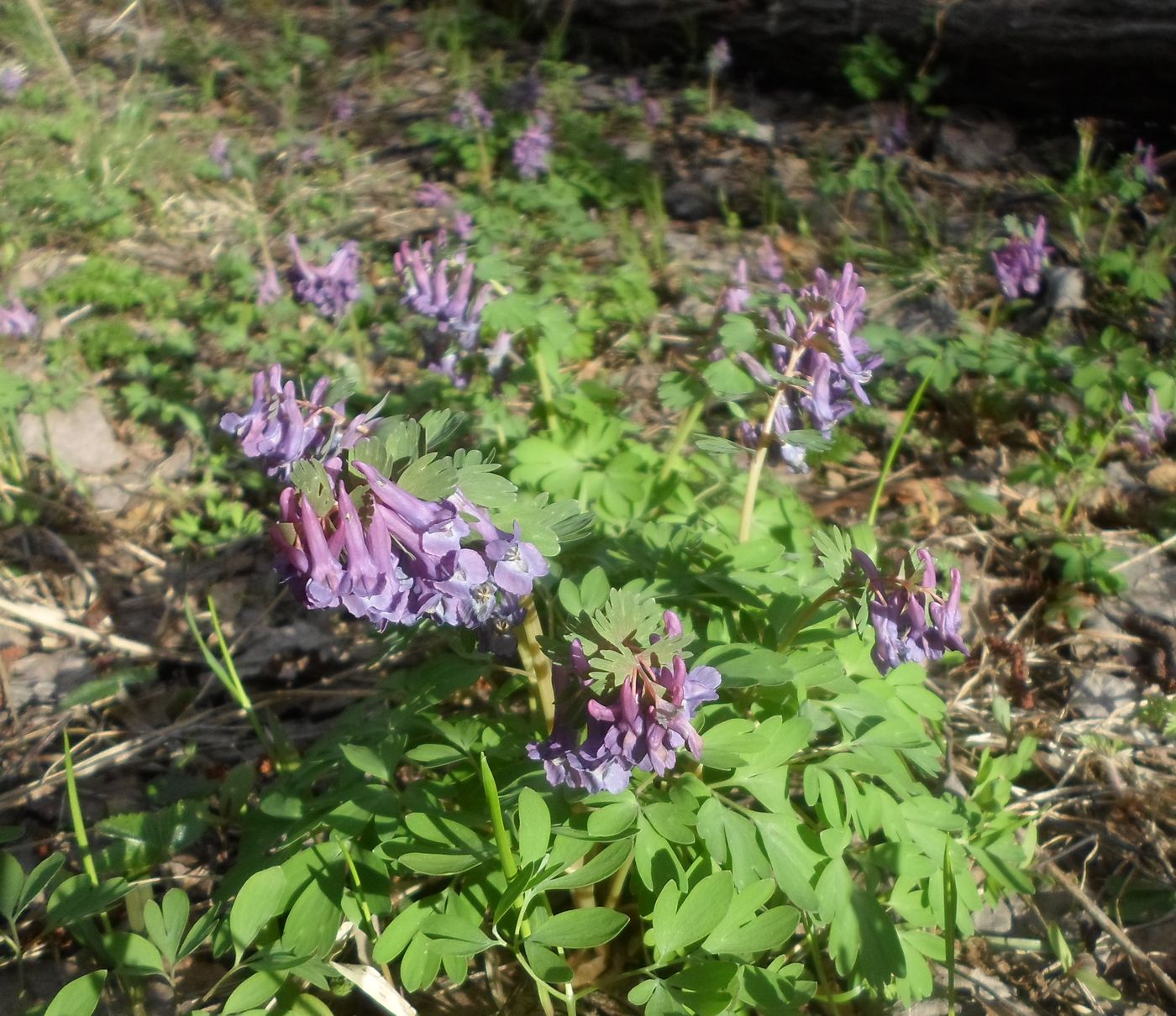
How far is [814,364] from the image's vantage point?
7.62 ft

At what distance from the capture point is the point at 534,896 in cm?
177

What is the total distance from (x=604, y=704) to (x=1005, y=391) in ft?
11.4

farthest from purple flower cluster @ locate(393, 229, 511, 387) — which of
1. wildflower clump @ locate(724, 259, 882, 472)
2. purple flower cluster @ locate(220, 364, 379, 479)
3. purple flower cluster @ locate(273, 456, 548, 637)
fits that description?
purple flower cluster @ locate(273, 456, 548, 637)

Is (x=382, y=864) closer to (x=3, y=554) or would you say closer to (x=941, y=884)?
(x=941, y=884)

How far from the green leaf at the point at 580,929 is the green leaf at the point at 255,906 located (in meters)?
0.57

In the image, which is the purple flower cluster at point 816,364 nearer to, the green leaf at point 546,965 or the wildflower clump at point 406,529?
the wildflower clump at point 406,529

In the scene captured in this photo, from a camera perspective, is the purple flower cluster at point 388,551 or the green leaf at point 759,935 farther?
the green leaf at point 759,935

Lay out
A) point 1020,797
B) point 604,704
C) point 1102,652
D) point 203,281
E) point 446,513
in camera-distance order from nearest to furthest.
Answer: point 446,513
point 604,704
point 1020,797
point 1102,652
point 203,281

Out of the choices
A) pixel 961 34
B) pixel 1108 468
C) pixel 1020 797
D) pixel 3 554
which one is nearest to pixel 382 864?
pixel 1020 797

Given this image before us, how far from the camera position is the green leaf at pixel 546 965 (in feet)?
5.25

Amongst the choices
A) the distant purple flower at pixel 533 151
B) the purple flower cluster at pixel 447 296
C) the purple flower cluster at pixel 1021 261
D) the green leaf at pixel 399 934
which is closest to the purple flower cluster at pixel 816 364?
the purple flower cluster at pixel 447 296

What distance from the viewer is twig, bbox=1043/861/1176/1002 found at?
2.19 m

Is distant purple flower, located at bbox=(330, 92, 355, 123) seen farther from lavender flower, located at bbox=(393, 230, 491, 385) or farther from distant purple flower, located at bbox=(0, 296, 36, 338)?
lavender flower, located at bbox=(393, 230, 491, 385)

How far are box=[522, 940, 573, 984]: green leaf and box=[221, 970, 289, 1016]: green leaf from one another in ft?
1.82
